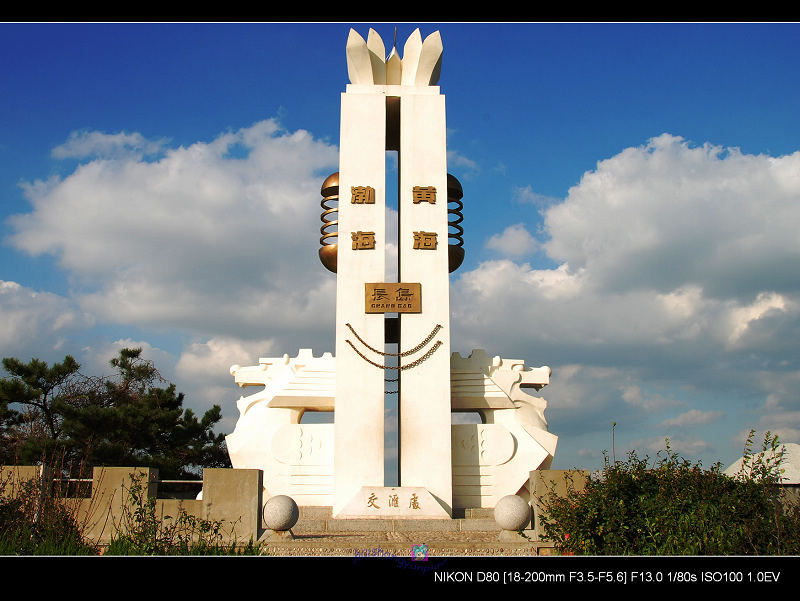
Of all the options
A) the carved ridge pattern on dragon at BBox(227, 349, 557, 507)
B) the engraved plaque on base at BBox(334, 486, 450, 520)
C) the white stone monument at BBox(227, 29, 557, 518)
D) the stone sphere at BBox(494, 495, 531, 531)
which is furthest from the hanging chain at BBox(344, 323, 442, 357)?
the stone sphere at BBox(494, 495, 531, 531)

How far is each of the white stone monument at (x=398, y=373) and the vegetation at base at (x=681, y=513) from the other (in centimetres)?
664

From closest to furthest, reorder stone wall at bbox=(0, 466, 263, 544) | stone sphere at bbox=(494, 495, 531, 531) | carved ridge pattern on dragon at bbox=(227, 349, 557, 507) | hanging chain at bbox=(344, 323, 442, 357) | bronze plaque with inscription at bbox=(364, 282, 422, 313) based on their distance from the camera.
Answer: stone wall at bbox=(0, 466, 263, 544)
stone sphere at bbox=(494, 495, 531, 531)
hanging chain at bbox=(344, 323, 442, 357)
bronze plaque with inscription at bbox=(364, 282, 422, 313)
carved ridge pattern on dragon at bbox=(227, 349, 557, 507)

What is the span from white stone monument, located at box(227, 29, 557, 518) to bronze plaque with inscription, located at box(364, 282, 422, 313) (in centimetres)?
2

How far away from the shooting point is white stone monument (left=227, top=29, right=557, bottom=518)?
1464cm

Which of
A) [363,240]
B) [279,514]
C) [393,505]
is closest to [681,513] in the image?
[279,514]

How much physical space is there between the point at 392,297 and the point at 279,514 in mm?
5947

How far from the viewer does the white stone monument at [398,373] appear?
14641 millimetres

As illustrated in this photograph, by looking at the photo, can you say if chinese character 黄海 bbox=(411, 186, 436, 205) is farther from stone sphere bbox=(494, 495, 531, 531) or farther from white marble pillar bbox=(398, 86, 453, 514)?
stone sphere bbox=(494, 495, 531, 531)

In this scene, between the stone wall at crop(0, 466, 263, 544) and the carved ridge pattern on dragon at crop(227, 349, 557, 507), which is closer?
the stone wall at crop(0, 466, 263, 544)

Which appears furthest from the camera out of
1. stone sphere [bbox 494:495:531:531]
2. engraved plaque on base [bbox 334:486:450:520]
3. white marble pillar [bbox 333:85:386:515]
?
white marble pillar [bbox 333:85:386:515]

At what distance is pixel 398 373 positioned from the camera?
15.2 metres

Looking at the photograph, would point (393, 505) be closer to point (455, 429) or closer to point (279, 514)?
point (455, 429)
